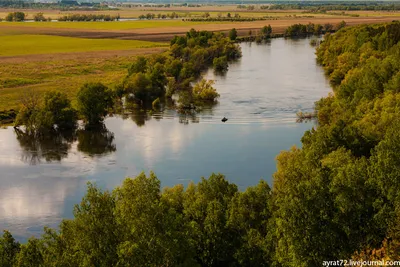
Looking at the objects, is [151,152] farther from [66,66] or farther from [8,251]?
[66,66]

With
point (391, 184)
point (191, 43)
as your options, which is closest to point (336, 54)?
point (191, 43)

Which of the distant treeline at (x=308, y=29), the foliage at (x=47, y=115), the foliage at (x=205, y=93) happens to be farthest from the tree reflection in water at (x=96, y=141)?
the distant treeline at (x=308, y=29)

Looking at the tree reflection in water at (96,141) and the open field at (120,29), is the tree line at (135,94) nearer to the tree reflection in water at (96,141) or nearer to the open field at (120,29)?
the tree reflection in water at (96,141)

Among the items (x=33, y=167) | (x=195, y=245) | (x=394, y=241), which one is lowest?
(x=33, y=167)

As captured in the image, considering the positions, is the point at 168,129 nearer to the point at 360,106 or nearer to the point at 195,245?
the point at 360,106

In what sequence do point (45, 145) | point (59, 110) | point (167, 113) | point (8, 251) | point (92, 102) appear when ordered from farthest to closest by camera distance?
point (167, 113) < point (92, 102) < point (59, 110) < point (45, 145) < point (8, 251)

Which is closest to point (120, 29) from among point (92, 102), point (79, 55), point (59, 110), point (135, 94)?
point (79, 55)
